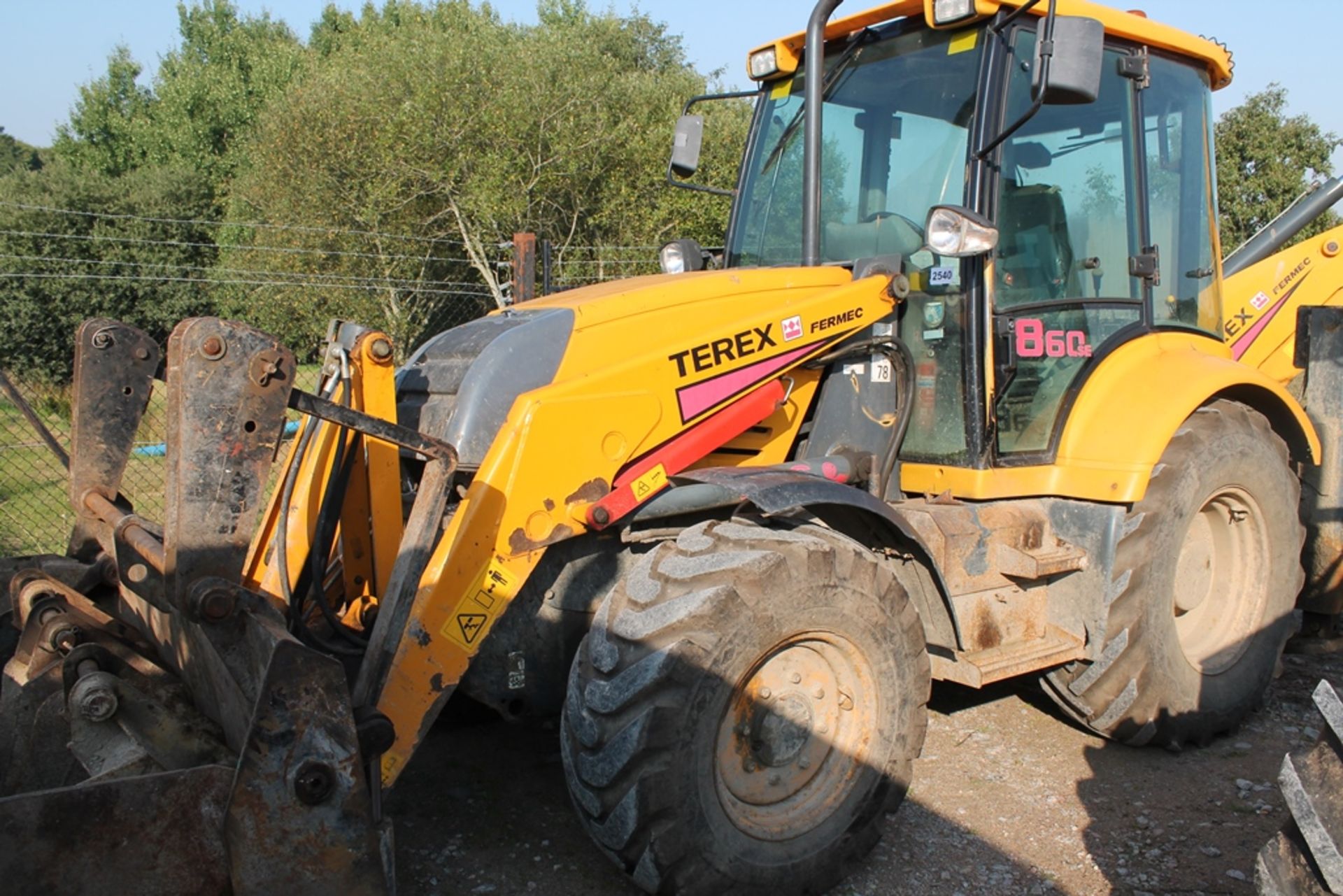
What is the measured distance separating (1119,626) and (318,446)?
116 inches

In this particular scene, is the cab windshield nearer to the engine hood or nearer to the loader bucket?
the engine hood

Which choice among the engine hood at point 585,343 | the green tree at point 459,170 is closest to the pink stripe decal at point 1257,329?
the engine hood at point 585,343

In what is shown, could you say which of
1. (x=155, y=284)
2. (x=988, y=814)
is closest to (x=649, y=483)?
(x=988, y=814)

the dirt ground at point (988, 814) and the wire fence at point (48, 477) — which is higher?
the wire fence at point (48, 477)

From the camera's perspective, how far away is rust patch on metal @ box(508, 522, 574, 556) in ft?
10.2

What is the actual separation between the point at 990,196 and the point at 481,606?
234cm

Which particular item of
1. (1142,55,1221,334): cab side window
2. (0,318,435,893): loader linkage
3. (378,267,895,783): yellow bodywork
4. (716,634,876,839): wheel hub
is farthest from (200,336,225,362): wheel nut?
→ (1142,55,1221,334): cab side window

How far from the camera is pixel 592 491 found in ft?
10.7

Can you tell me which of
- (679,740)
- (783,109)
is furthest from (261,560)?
(783,109)

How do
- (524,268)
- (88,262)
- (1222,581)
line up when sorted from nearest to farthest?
(1222,581), (524,268), (88,262)

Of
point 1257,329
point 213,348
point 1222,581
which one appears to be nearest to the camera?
point 213,348

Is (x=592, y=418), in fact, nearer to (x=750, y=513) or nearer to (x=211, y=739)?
(x=750, y=513)

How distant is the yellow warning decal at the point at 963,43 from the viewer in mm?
4000

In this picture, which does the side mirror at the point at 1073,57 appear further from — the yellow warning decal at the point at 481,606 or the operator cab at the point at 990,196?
the yellow warning decal at the point at 481,606
